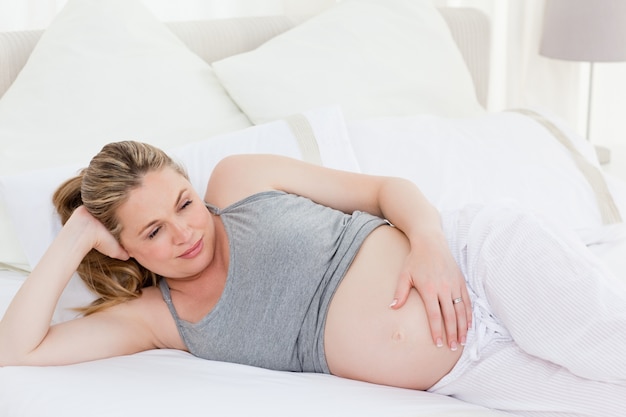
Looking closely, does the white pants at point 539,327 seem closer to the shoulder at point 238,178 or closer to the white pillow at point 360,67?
the shoulder at point 238,178

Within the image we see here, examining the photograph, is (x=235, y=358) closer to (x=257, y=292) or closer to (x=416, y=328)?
(x=257, y=292)

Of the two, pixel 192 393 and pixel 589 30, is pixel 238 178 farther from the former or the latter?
pixel 589 30

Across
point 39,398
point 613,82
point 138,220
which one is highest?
point 138,220

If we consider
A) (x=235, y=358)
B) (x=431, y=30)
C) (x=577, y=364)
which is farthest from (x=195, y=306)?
(x=431, y=30)

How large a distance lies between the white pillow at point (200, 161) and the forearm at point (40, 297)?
0.56 feet

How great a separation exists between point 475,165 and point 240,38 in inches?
30.8

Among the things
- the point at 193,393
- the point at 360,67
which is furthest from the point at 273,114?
the point at 193,393

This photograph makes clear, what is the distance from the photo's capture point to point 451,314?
4.51ft

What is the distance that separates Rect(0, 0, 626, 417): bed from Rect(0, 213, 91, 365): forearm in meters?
0.14

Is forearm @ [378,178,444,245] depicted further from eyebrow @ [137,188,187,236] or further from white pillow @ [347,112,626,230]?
eyebrow @ [137,188,187,236]

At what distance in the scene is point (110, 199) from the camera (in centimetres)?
145

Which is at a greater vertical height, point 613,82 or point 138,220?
point 138,220

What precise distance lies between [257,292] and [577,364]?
1.75 ft

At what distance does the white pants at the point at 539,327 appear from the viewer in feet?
4.00
